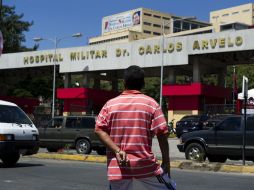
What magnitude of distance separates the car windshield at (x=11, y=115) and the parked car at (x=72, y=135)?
6480 millimetres

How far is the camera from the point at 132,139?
4.75m

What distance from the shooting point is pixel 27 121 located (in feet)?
51.6

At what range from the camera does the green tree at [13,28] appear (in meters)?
65.5

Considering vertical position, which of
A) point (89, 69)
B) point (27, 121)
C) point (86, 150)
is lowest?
point (86, 150)

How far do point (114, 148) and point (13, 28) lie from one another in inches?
2469

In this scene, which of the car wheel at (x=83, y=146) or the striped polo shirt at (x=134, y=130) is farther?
the car wheel at (x=83, y=146)

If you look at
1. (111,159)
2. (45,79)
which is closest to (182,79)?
(45,79)

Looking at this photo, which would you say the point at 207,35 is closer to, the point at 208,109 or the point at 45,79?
the point at 208,109

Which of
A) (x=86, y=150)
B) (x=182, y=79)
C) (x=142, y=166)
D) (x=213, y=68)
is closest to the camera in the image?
(x=142, y=166)

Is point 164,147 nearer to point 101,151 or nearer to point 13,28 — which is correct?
point 101,151

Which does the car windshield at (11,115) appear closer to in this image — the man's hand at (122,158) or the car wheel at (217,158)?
the car wheel at (217,158)

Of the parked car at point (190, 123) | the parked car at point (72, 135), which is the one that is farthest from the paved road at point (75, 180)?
the parked car at point (190, 123)

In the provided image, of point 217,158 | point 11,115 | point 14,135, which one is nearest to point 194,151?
point 217,158

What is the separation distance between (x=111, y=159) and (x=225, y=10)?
182 m
